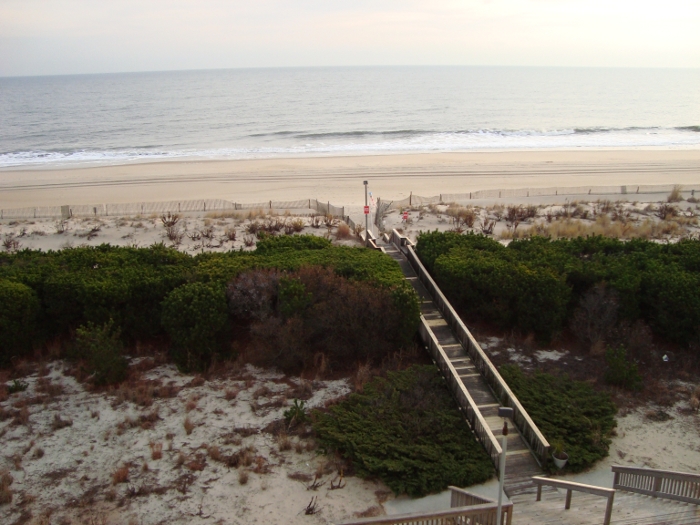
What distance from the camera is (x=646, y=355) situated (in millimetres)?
14531

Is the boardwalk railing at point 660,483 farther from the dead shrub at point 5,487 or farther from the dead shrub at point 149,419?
the dead shrub at point 5,487

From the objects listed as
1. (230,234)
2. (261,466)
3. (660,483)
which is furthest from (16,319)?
(660,483)

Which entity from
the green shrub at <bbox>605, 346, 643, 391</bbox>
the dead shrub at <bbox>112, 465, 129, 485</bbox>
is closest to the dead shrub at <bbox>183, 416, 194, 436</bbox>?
the dead shrub at <bbox>112, 465, 129, 485</bbox>

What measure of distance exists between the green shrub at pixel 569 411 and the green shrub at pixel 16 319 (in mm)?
11362

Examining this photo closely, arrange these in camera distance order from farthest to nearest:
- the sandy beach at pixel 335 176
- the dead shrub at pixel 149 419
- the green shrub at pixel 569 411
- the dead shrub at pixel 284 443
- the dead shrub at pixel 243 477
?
the sandy beach at pixel 335 176 → the dead shrub at pixel 149 419 → the dead shrub at pixel 284 443 → the green shrub at pixel 569 411 → the dead shrub at pixel 243 477

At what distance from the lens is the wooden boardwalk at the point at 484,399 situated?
10.3 meters

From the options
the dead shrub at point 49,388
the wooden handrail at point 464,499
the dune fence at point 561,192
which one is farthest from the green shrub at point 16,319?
the dune fence at point 561,192

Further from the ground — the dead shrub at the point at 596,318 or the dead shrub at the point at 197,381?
the dead shrub at the point at 596,318

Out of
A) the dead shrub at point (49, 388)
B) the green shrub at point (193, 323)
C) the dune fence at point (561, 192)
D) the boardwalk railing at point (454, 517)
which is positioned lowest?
the dead shrub at point (49, 388)

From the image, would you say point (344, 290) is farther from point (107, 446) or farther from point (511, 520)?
point (511, 520)

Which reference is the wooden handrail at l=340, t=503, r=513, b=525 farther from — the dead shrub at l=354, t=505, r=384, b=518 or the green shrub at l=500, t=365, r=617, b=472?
the green shrub at l=500, t=365, r=617, b=472

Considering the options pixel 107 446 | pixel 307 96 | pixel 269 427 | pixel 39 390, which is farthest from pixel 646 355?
pixel 307 96

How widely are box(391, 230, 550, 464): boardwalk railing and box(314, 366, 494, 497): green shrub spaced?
95 centimetres

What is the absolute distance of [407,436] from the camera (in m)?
11.2
